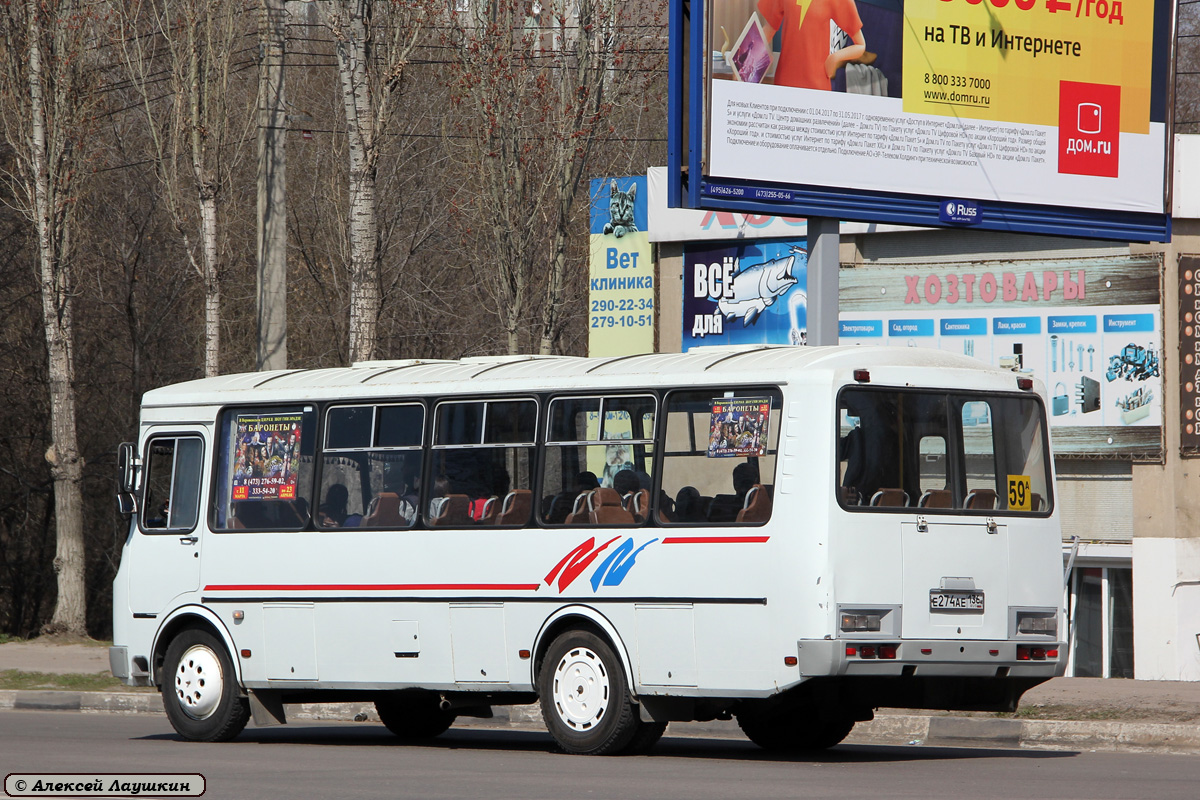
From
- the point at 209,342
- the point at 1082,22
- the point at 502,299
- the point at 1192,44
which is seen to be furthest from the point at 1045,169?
the point at 1192,44

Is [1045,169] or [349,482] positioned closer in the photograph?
[349,482]

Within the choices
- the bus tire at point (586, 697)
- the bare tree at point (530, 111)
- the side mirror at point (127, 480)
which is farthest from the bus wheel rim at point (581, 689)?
the bare tree at point (530, 111)

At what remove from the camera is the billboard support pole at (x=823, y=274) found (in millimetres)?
17500

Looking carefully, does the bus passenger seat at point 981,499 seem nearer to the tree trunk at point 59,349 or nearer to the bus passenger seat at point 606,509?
the bus passenger seat at point 606,509

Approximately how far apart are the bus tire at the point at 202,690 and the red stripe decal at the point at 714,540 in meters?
4.03

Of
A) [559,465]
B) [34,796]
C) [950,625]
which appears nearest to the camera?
[34,796]

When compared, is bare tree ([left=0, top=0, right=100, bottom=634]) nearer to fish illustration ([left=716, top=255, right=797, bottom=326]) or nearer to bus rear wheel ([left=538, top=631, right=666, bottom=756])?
fish illustration ([left=716, top=255, right=797, bottom=326])

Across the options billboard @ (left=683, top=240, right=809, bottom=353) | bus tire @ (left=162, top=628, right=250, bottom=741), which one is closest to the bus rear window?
bus tire @ (left=162, top=628, right=250, bottom=741)

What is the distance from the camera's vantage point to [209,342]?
24.6 meters

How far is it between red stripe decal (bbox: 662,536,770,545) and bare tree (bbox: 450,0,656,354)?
Answer: 12.2m

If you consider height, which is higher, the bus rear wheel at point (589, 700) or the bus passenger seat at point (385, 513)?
the bus passenger seat at point (385, 513)

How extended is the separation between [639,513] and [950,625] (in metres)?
2.07

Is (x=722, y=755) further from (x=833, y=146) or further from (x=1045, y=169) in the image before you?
(x=1045, y=169)

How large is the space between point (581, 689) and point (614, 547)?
96 centimetres
